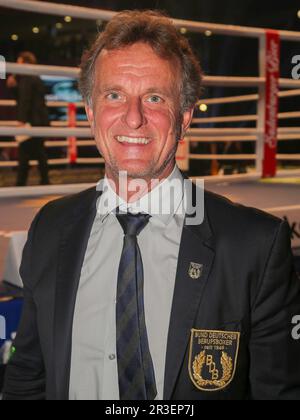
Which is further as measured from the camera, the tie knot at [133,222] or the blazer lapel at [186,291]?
the tie knot at [133,222]

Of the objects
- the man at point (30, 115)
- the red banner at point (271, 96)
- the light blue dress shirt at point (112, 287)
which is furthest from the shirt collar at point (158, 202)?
the man at point (30, 115)

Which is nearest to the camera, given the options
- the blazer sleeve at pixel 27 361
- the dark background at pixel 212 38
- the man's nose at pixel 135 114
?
the man's nose at pixel 135 114

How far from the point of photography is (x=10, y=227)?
2166 millimetres

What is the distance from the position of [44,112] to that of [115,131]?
12.1 ft

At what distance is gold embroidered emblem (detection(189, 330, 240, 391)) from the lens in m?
1.14

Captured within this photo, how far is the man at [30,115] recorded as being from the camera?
4.19m

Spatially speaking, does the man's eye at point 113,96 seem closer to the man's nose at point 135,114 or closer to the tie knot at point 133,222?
the man's nose at point 135,114

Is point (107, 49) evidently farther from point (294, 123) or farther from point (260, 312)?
point (294, 123)

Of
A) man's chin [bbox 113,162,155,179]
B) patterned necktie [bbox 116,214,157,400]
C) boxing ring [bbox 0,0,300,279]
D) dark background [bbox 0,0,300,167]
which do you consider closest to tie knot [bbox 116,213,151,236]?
patterned necktie [bbox 116,214,157,400]

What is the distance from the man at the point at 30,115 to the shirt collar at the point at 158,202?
9.61 ft

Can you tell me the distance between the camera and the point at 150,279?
1229mm

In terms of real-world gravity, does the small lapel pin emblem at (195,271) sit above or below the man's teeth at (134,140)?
below

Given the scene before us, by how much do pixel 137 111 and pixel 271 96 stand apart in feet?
7.15
